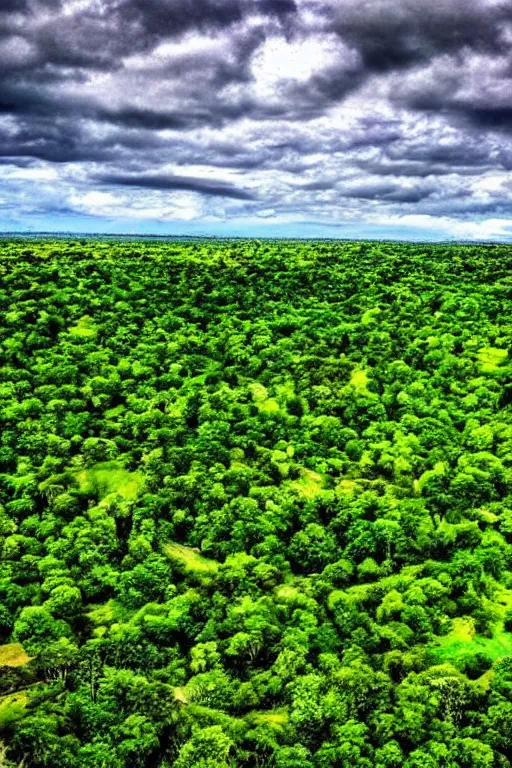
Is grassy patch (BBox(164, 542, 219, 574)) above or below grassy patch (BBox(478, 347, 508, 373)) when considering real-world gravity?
below

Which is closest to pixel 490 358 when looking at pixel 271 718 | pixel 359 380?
pixel 359 380

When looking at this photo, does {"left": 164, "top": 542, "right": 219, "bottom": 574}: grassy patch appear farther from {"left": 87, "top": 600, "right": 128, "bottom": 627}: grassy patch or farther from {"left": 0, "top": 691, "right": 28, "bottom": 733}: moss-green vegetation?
{"left": 0, "top": 691, "right": 28, "bottom": 733}: moss-green vegetation

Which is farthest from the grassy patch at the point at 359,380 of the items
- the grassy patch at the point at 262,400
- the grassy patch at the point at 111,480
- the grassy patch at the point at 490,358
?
the grassy patch at the point at 111,480

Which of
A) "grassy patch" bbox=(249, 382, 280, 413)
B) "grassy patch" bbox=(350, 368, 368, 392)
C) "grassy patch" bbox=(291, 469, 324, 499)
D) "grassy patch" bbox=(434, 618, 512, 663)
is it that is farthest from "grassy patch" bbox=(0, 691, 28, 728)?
"grassy patch" bbox=(350, 368, 368, 392)

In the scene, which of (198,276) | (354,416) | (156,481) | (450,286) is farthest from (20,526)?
(450,286)

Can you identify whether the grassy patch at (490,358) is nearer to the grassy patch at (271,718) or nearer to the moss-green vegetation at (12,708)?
the grassy patch at (271,718)

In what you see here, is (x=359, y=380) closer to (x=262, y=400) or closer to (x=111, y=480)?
(x=262, y=400)

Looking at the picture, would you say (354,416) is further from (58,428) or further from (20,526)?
(20,526)

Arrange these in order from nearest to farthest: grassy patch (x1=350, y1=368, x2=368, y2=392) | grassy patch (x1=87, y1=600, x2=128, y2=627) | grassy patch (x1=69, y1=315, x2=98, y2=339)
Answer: grassy patch (x1=87, y1=600, x2=128, y2=627) → grassy patch (x1=350, y1=368, x2=368, y2=392) → grassy patch (x1=69, y1=315, x2=98, y2=339)
